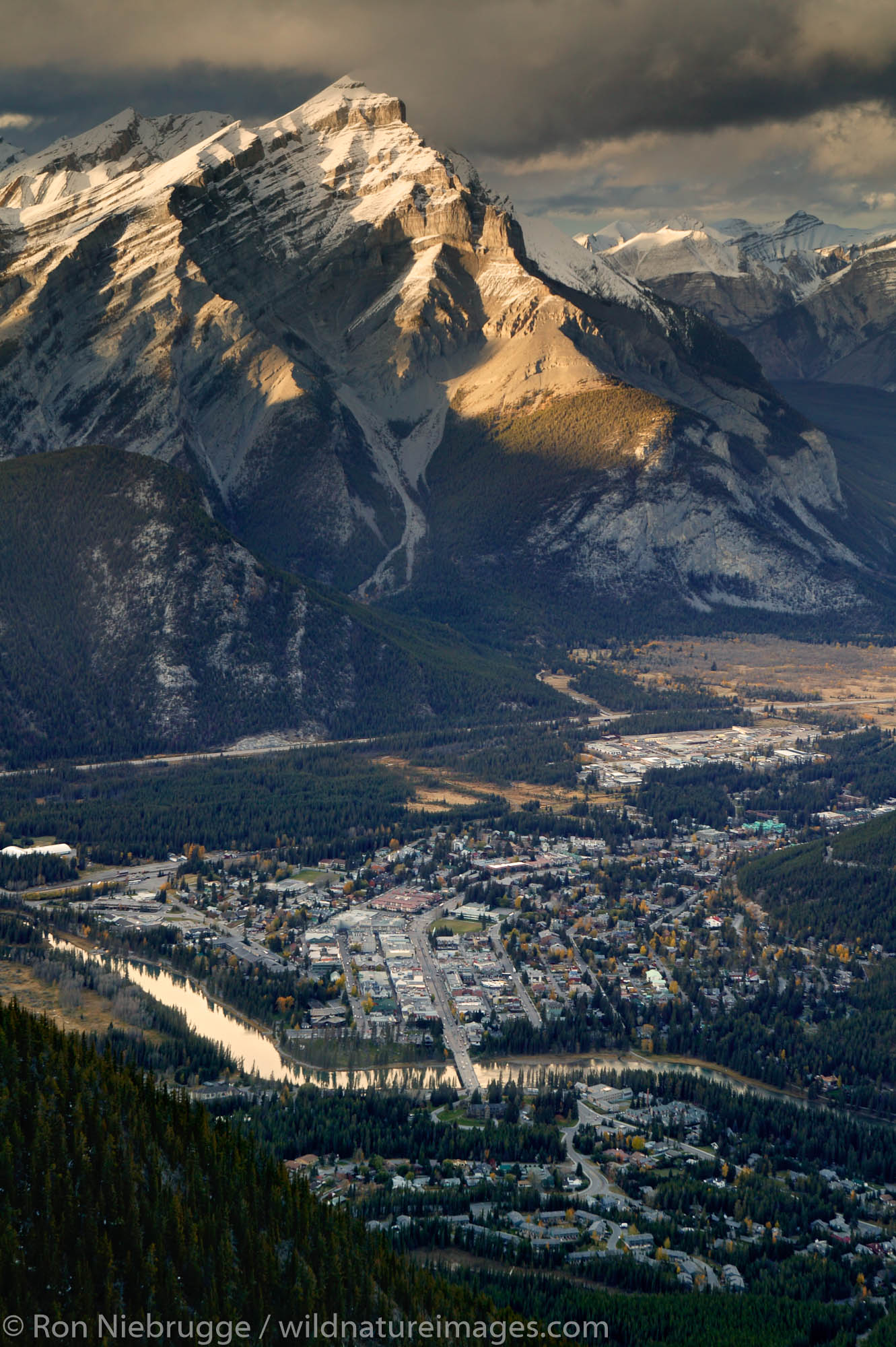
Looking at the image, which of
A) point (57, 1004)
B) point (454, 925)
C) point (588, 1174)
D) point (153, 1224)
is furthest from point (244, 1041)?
point (153, 1224)

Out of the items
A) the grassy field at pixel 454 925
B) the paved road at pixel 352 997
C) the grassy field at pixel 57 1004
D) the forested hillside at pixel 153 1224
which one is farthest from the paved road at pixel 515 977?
the forested hillside at pixel 153 1224

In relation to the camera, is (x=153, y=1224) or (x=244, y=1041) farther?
(x=244, y=1041)

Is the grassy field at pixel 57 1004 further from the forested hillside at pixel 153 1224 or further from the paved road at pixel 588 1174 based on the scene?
the forested hillside at pixel 153 1224

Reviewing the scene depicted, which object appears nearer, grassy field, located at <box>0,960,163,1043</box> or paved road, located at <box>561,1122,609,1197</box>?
paved road, located at <box>561,1122,609,1197</box>

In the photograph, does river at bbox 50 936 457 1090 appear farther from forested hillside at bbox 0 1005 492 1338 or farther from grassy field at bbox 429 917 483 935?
forested hillside at bbox 0 1005 492 1338

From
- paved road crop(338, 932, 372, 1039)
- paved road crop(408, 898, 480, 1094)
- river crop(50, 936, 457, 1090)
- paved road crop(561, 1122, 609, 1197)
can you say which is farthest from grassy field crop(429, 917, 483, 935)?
paved road crop(561, 1122, 609, 1197)

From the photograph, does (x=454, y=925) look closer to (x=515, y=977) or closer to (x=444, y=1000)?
(x=515, y=977)

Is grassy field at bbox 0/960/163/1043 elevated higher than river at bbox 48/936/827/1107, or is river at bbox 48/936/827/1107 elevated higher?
grassy field at bbox 0/960/163/1043

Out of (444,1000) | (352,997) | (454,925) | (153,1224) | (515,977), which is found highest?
(153,1224)

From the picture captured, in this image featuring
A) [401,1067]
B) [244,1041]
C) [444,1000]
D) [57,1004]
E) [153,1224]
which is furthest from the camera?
[444,1000]

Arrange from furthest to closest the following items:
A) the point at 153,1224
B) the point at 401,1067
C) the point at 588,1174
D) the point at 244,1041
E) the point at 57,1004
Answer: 1. the point at 57,1004
2. the point at 244,1041
3. the point at 401,1067
4. the point at 588,1174
5. the point at 153,1224

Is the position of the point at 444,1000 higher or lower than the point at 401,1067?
higher

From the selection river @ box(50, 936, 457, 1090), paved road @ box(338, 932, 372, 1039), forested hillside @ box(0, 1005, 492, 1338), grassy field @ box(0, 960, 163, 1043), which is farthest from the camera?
paved road @ box(338, 932, 372, 1039)
